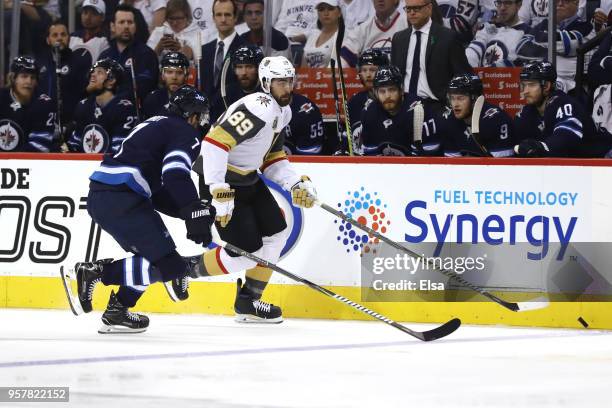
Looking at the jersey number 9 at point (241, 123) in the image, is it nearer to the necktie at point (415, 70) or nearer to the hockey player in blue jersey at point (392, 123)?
the hockey player in blue jersey at point (392, 123)

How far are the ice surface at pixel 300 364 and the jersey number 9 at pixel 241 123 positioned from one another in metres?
1.07

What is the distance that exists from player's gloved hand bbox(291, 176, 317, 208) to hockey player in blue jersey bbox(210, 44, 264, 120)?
1.31m

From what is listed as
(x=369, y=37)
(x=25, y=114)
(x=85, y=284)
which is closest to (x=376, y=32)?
(x=369, y=37)

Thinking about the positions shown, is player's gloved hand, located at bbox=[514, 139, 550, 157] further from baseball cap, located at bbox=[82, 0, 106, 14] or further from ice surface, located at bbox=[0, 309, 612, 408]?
baseball cap, located at bbox=[82, 0, 106, 14]

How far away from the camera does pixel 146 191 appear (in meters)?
6.95

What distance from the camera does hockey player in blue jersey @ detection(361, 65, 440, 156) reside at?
8344mm

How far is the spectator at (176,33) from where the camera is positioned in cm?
960

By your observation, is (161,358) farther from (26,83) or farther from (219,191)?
(26,83)

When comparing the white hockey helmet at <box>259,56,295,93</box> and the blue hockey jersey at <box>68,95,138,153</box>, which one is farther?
the blue hockey jersey at <box>68,95,138,153</box>

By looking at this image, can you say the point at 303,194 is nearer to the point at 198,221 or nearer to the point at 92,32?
the point at 198,221

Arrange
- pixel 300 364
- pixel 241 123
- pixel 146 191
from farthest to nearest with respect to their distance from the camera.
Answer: pixel 241 123
pixel 146 191
pixel 300 364

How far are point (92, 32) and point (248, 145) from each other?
2.98 meters

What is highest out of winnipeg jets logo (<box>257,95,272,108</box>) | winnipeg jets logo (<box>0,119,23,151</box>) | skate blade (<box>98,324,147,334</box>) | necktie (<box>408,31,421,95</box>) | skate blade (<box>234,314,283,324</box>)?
necktie (<box>408,31,421,95</box>)

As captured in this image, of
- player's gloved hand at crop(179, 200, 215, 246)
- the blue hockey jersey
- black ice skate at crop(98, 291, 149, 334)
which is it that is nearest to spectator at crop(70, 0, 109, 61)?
the blue hockey jersey
